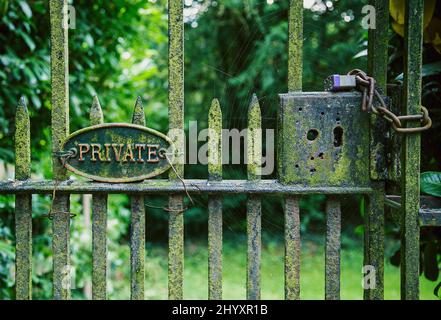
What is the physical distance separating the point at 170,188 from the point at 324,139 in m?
0.52

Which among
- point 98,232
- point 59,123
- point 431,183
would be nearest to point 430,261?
point 431,183

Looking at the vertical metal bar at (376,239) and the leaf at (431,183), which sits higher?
the leaf at (431,183)

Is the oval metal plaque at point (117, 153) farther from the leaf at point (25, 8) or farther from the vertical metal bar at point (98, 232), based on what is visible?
the leaf at point (25, 8)

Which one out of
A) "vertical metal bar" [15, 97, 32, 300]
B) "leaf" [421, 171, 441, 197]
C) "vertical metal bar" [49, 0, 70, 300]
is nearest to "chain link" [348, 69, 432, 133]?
"leaf" [421, 171, 441, 197]

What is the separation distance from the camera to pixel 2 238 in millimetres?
2430

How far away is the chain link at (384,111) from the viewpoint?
50.5 inches

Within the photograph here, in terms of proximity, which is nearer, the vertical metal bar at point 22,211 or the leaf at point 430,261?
the vertical metal bar at point 22,211

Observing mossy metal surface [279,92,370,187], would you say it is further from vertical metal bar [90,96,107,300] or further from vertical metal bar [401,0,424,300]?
vertical metal bar [90,96,107,300]

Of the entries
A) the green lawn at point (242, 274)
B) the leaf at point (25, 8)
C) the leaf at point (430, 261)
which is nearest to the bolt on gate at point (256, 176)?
the leaf at point (430, 261)

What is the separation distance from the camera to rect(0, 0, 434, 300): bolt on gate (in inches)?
54.9

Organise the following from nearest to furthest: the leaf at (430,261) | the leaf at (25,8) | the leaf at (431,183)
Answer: the leaf at (431,183) < the leaf at (430,261) < the leaf at (25,8)

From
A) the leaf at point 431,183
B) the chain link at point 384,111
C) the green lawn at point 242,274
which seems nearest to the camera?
the chain link at point 384,111

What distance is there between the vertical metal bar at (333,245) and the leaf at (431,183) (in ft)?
0.91

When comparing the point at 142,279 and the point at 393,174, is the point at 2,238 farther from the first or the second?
the point at 393,174
